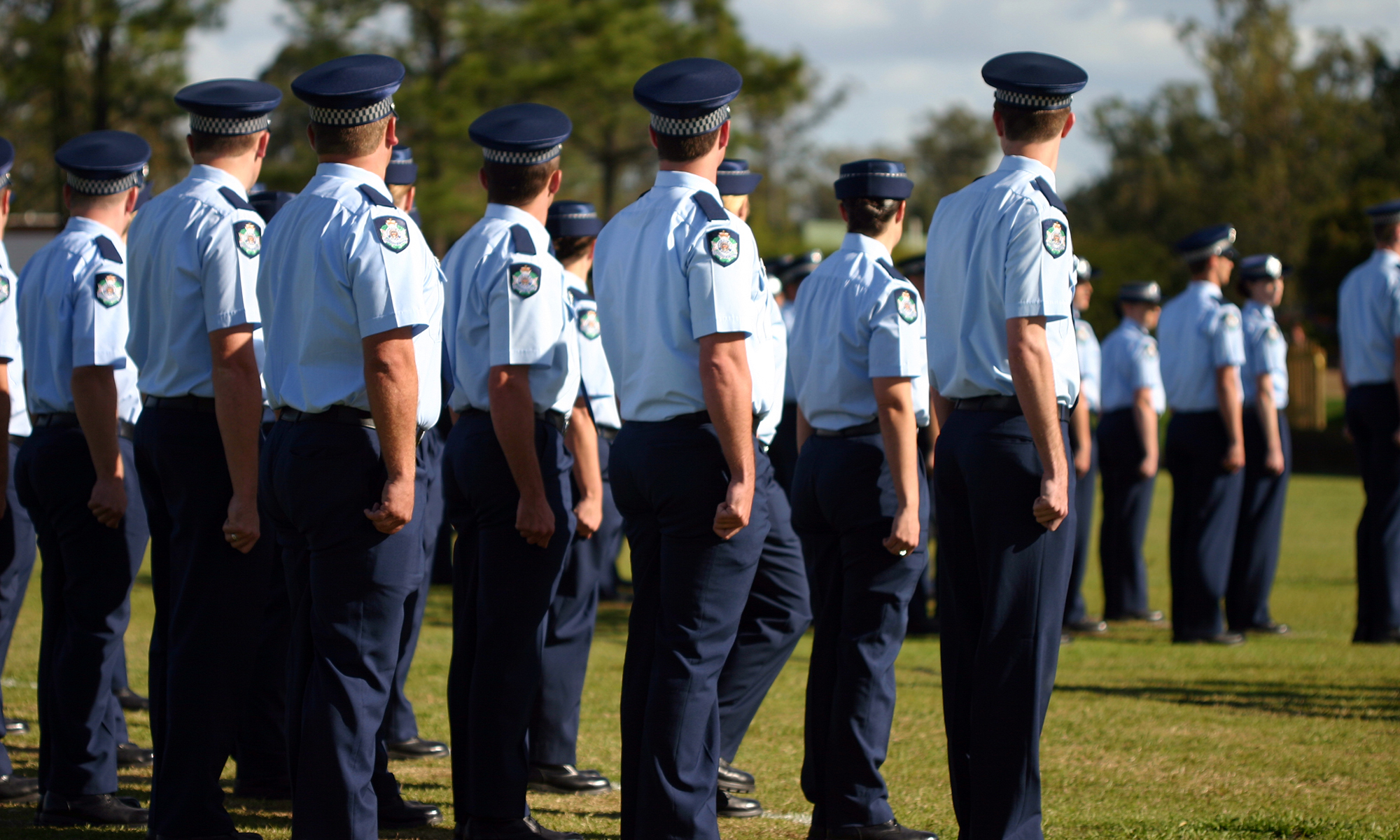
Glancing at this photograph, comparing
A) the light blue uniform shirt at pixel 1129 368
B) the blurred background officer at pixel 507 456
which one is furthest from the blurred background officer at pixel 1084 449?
the blurred background officer at pixel 507 456

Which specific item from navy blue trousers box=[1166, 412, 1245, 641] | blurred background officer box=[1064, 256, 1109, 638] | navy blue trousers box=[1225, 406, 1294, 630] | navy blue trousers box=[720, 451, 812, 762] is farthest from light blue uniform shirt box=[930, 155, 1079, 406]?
navy blue trousers box=[1225, 406, 1294, 630]

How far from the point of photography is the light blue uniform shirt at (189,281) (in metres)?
4.25

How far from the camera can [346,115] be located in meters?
3.92

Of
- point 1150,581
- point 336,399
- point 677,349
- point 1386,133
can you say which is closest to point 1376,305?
point 1150,581

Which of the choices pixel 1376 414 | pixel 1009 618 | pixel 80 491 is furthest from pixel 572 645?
pixel 1376 414

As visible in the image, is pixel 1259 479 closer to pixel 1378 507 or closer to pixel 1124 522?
pixel 1378 507

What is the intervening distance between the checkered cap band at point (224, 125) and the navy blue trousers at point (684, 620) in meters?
1.65

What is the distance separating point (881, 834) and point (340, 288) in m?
2.32

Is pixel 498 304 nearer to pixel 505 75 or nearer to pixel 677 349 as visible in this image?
pixel 677 349

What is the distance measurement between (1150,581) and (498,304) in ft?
30.1

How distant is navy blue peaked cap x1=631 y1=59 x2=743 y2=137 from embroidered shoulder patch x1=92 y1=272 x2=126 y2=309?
198 cm

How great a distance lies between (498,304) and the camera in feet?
14.9

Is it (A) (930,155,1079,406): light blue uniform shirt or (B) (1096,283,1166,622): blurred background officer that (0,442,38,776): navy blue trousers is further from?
(B) (1096,283,1166,622): blurred background officer

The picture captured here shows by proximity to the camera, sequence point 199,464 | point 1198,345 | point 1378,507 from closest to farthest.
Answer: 1. point 199,464
2. point 1378,507
3. point 1198,345
